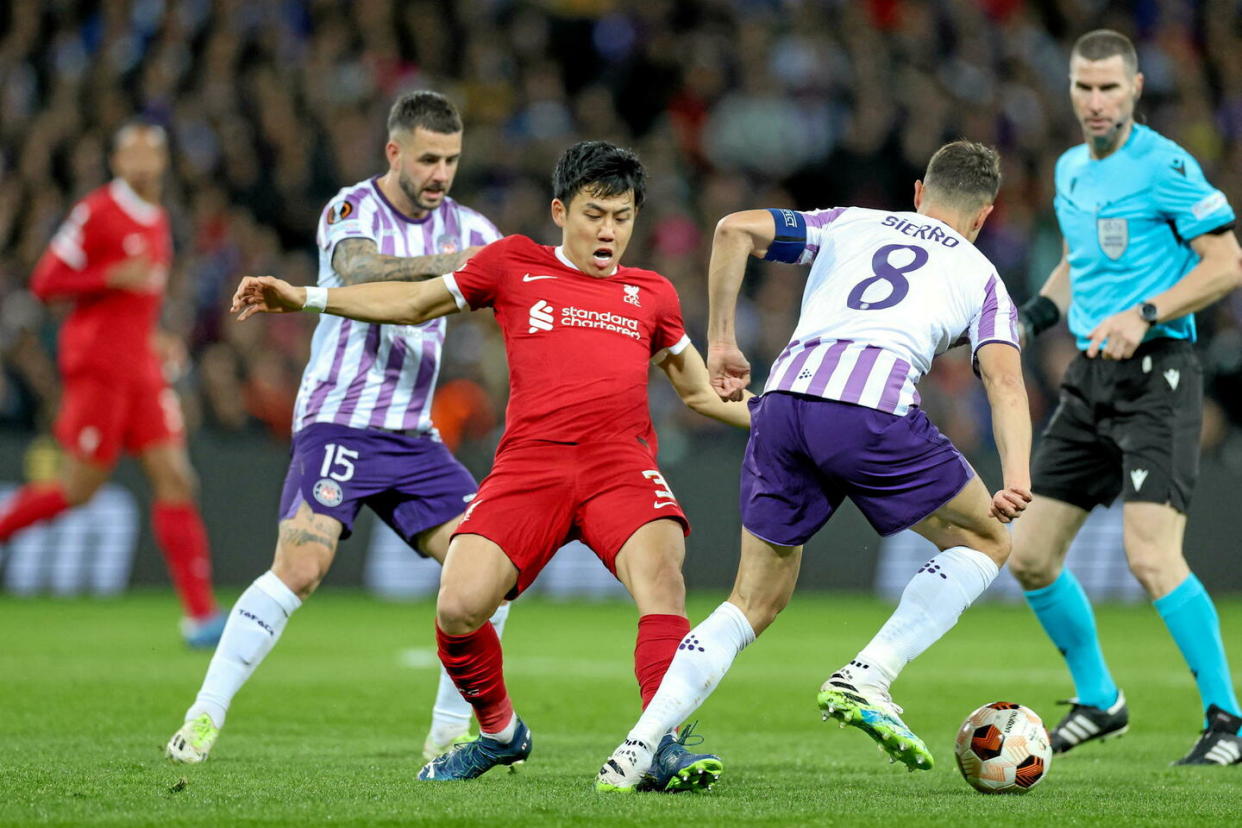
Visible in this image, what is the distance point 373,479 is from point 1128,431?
10.3 ft

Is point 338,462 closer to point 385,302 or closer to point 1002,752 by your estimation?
point 385,302

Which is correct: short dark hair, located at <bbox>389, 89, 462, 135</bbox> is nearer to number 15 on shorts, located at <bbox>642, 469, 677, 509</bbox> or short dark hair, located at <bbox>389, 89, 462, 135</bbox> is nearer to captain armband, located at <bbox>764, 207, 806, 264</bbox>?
captain armband, located at <bbox>764, 207, 806, 264</bbox>

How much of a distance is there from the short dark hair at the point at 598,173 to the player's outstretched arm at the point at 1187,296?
2.16 meters

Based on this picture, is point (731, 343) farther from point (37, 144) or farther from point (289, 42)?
point (289, 42)

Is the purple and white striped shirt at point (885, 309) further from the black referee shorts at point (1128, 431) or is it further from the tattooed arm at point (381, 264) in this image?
the black referee shorts at point (1128, 431)

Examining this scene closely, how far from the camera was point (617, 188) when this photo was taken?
5.74 meters

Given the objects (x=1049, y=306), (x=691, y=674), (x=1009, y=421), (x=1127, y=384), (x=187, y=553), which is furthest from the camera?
(x=187, y=553)

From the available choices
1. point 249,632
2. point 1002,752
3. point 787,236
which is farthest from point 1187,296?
point 249,632

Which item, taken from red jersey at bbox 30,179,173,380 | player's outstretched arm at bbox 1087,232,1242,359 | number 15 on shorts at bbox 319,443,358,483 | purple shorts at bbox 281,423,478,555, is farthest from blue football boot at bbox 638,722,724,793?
red jersey at bbox 30,179,173,380

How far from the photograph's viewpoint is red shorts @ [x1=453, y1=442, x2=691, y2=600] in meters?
5.66

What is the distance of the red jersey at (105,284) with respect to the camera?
10.8 meters

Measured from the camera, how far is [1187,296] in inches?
272

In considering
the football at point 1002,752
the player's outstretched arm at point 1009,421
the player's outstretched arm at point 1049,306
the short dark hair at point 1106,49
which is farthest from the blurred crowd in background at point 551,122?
the player's outstretched arm at point 1009,421

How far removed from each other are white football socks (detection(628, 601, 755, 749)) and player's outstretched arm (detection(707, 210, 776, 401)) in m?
0.77
